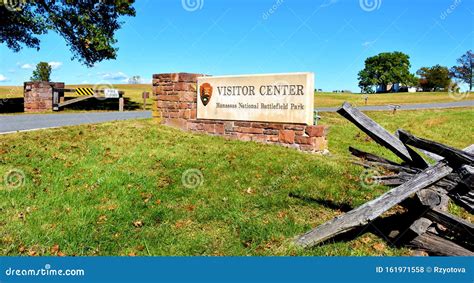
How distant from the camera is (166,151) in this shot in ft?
31.6

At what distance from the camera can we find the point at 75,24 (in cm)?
2353

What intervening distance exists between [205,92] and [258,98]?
86.1 inches

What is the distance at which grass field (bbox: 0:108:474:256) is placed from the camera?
482 cm

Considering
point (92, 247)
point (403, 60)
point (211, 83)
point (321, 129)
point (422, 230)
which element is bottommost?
point (92, 247)

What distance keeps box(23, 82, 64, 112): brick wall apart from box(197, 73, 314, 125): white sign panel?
1474 cm

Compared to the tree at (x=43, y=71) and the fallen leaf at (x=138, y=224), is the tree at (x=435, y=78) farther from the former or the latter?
the fallen leaf at (x=138, y=224)

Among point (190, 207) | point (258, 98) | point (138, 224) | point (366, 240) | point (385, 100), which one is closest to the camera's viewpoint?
point (366, 240)

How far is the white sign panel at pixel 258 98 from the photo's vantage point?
34.4 ft

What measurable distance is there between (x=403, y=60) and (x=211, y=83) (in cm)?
8534

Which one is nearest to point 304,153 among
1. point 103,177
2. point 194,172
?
point 194,172

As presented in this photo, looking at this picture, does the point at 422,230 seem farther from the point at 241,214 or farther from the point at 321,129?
the point at 321,129

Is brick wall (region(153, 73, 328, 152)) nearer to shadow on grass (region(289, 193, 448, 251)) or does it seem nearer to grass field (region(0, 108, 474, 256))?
grass field (region(0, 108, 474, 256))

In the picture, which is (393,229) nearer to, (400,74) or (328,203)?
(328,203)

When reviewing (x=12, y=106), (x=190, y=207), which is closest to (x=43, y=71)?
(x=12, y=106)
